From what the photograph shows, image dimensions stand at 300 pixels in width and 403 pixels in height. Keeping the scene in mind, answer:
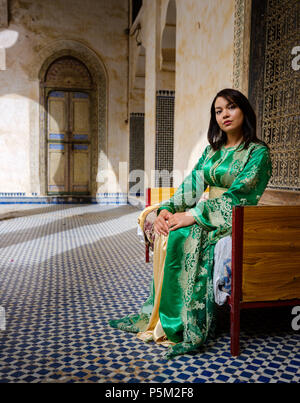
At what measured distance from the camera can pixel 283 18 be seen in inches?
103

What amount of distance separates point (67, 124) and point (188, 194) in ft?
21.5

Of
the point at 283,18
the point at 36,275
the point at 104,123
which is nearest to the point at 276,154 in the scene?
the point at 283,18

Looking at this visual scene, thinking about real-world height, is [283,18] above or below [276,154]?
above

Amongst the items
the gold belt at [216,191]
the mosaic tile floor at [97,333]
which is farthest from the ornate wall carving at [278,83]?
the mosaic tile floor at [97,333]

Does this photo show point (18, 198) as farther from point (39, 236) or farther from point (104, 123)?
point (39, 236)

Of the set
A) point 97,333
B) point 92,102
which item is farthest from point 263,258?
point 92,102

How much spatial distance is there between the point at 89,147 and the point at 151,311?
6.70 m

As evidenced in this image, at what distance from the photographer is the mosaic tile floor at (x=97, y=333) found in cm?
142

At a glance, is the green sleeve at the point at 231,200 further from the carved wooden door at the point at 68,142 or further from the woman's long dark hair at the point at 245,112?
the carved wooden door at the point at 68,142

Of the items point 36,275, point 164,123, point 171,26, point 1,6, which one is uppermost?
point 1,6

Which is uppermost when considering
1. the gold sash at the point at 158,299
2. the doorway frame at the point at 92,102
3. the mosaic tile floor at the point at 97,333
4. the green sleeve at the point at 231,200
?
the doorway frame at the point at 92,102

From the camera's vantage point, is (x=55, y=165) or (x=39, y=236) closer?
(x=39, y=236)

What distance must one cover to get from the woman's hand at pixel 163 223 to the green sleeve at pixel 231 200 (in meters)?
0.17

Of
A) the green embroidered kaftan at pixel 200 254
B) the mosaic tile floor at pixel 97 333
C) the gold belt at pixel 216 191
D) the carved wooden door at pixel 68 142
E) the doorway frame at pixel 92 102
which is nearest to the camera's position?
the mosaic tile floor at pixel 97 333
